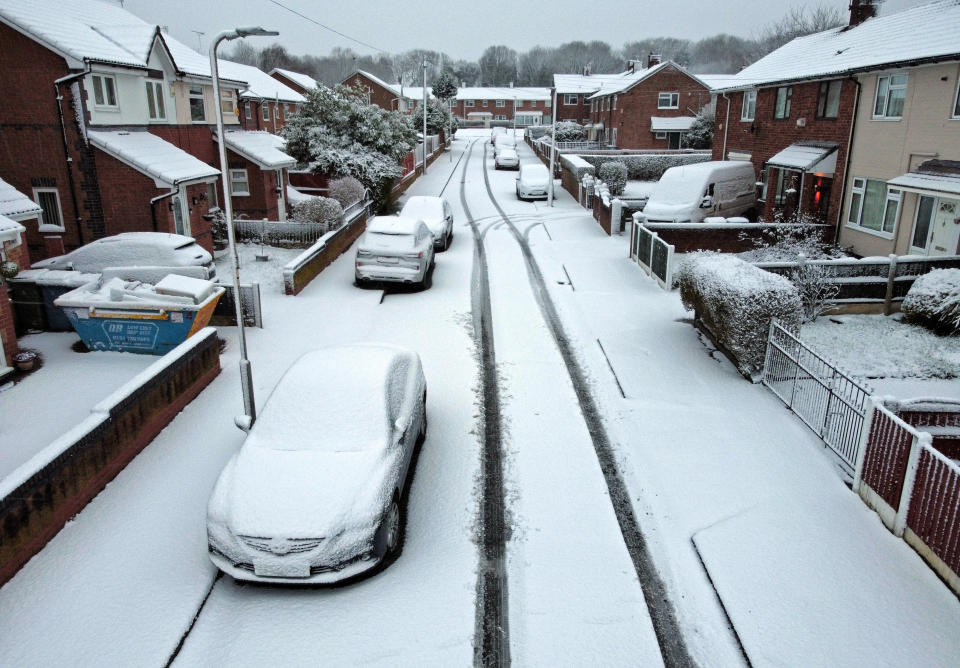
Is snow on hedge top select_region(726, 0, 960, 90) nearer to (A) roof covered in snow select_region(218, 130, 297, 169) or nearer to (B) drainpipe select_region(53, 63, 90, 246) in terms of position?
(A) roof covered in snow select_region(218, 130, 297, 169)

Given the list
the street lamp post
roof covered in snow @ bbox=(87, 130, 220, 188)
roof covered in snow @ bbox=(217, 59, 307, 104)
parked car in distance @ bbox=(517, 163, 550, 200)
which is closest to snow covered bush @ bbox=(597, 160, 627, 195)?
parked car in distance @ bbox=(517, 163, 550, 200)

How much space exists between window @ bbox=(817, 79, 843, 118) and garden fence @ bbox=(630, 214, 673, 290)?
749 cm

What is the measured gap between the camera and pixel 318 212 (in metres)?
22.4

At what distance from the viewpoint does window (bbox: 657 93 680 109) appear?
5153 cm

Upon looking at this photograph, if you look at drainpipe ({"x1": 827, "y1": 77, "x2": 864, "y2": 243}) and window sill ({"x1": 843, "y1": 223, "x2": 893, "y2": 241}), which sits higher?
drainpipe ({"x1": 827, "y1": 77, "x2": 864, "y2": 243})

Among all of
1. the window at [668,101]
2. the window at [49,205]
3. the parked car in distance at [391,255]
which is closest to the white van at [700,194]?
the parked car in distance at [391,255]

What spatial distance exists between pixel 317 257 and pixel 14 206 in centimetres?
717

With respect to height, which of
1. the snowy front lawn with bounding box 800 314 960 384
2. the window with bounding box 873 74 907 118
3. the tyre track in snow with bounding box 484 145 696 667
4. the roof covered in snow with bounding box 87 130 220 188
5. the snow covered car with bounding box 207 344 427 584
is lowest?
the tyre track in snow with bounding box 484 145 696 667

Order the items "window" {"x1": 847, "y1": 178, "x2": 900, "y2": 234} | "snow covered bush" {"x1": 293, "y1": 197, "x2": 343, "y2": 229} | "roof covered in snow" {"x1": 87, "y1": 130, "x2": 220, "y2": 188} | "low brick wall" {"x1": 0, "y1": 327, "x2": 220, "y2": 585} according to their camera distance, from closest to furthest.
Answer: "low brick wall" {"x1": 0, "y1": 327, "x2": 220, "y2": 585} → "roof covered in snow" {"x1": 87, "y1": 130, "x2": 220, "y2": 188} → "window" {"x1": 847, "y1": 178, "x2": 900, "y2": 234} → "snow covered bush" {"x1": 293, "y1": 197, "x2": 343, "y2": 229}

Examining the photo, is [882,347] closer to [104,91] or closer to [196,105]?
[104,91]

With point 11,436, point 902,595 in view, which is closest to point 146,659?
point 11,436

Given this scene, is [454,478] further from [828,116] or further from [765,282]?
[828,116]

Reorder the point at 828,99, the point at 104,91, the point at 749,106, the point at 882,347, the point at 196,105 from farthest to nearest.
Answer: the point at 749,106
the point at 196,105
the point at 828,99
the point at 104,91
the point at 882,347

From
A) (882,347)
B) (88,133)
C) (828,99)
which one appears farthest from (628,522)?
(828,99)
